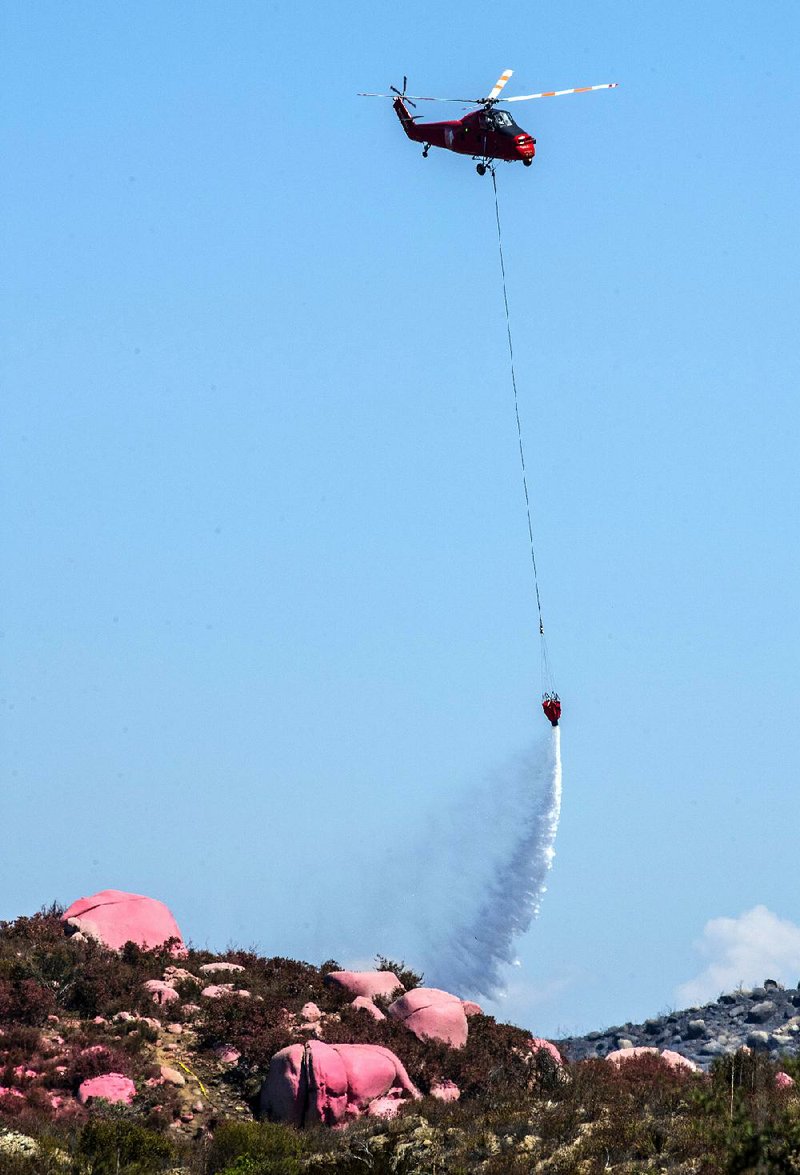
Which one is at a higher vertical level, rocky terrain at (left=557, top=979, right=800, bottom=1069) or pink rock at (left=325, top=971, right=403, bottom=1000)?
rocky terrain at (left=557, top=979, right=800, bottom=1069)

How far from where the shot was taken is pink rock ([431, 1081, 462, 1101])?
3406 centimetres

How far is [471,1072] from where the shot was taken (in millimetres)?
35000

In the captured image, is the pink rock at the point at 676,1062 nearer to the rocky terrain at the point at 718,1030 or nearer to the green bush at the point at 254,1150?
the rocky terrain at the point at 718,1030

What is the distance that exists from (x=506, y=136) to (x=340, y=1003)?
2504cm

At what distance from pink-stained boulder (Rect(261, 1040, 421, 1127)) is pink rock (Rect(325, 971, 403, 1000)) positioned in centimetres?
582

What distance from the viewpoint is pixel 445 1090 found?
34438 mm

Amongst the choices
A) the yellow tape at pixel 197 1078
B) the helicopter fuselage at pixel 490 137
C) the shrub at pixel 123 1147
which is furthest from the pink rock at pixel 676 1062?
the helicopter fuselage at pixel 490 137

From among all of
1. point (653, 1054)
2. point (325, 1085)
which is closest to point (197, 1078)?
Answer: point (325, 1085)

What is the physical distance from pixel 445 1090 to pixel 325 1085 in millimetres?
3461

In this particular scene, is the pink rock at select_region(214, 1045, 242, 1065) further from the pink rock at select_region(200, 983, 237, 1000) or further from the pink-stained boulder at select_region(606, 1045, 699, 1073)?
the pink-stained boulder at select_region(606, 1045, 699, 1073)

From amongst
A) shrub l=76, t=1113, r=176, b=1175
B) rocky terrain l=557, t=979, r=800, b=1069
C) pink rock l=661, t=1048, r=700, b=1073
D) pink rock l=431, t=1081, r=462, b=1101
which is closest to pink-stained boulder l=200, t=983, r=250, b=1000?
pink rock l=431, t=1081, r=462, b=1101

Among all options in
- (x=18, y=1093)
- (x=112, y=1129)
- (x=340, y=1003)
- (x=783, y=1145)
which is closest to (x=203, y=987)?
(x=340, y=1003)

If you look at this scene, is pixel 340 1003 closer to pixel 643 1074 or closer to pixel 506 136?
pixel 643 1074

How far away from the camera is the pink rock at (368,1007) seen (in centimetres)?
3753
